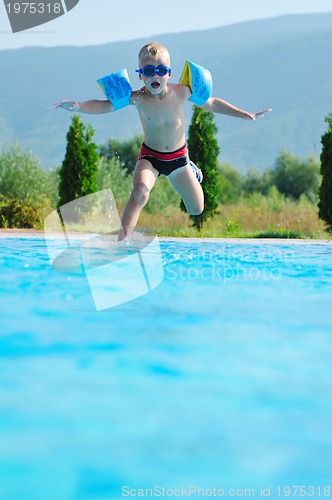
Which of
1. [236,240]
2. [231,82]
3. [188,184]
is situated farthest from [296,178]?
[231,82]

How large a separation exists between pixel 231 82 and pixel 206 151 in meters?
94.4

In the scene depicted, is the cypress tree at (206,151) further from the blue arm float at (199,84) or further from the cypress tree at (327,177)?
the blue arm float at (199,84)

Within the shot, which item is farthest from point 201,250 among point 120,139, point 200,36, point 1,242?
point 200,36

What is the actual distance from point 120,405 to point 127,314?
2569mm

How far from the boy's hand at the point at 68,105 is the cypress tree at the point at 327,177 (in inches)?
328

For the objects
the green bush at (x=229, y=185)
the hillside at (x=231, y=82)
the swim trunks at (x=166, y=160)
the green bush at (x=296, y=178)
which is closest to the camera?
the swim trunks at (x=166, y=160)

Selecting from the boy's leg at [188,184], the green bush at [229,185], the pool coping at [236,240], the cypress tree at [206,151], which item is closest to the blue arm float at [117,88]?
the boy's leg at [188,184]

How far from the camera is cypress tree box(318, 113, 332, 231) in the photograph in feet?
43.0

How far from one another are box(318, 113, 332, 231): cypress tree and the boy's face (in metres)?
7.68

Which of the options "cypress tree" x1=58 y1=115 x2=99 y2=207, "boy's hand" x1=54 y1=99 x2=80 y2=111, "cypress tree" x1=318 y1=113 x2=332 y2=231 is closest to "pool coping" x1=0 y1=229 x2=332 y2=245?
"cypress tree" x1=318 y1=113 x2=332 y2=231

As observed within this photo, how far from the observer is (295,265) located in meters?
9.59

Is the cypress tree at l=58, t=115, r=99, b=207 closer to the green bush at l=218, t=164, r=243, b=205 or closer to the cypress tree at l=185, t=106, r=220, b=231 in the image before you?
the cypress tree at l=185, t=106, r=220, b=231

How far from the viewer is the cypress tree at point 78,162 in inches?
551

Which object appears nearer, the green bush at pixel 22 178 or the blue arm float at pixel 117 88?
the blue arm float at pixel 117 88
